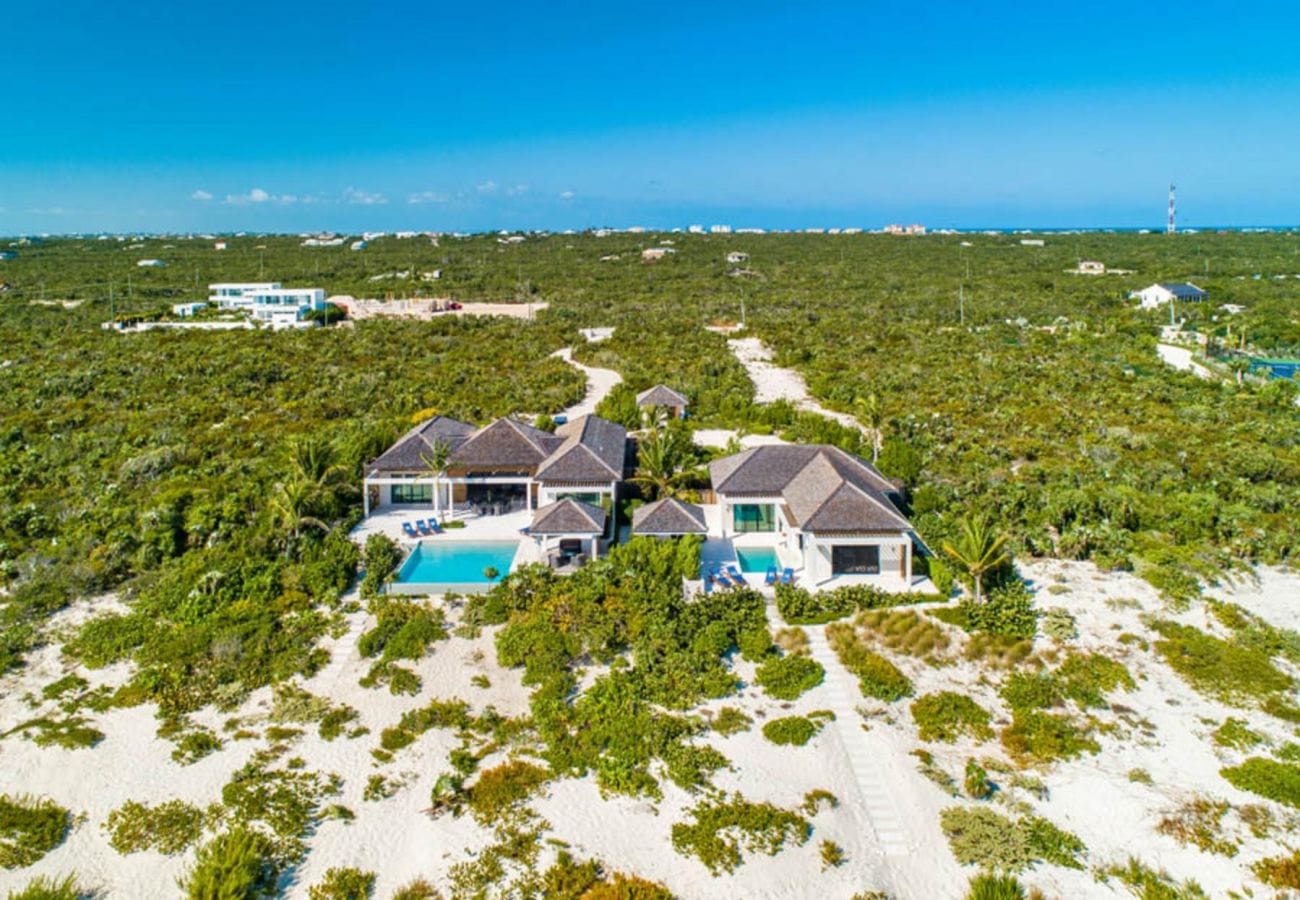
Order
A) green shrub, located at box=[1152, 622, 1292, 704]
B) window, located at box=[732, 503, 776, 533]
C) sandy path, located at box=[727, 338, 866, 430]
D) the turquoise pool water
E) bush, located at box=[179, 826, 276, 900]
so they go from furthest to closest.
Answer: sandy path, located at box=[727, 338, 866, 430]
window, located at box=[732, 503, 776, 533]
the turquoise pool water
green shrub, located at box=[1152, 622, 1292, 704]
bush, located at box=[179, 826, 276, 900]

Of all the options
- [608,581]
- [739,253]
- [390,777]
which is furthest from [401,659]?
[739,253]

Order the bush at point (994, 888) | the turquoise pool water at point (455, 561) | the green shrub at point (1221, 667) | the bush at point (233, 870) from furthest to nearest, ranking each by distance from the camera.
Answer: the turquoise pool water at point (455, 561) < the green shrub at point (1221, 667) < the bush at point (994, 888) < the bush at point (233, 870)

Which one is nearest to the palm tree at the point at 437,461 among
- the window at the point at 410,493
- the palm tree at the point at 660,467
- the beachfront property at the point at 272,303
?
the window at the point at 410,493

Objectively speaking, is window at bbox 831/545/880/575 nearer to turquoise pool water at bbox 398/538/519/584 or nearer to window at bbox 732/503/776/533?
window at bbox 732/503/776/533

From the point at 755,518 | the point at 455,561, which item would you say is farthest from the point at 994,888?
the point at 455,561

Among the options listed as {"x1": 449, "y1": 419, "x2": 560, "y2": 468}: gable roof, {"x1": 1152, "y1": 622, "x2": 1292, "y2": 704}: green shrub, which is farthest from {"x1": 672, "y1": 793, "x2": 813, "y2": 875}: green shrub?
{"x1": 449, "y1": 419, "x2": 560, "y2": 468}: gable roof

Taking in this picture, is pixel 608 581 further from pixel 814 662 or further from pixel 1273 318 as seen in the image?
pixel 1273 318

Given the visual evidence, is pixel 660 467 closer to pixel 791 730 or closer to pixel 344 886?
pixel 791 730

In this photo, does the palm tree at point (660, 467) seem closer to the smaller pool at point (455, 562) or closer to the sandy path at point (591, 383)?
the smaller pool at point (455, 562)
